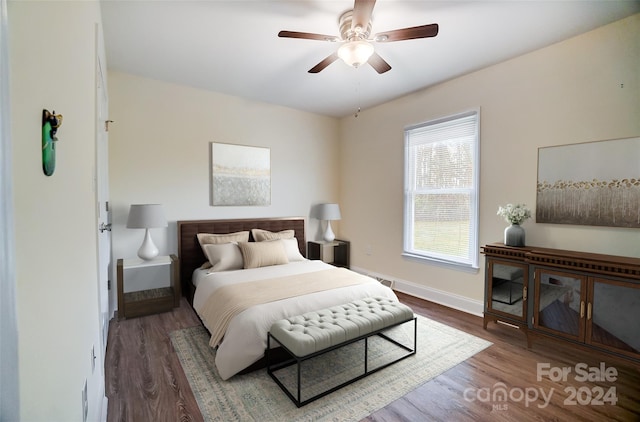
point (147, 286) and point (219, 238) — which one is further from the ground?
point (219, 238)

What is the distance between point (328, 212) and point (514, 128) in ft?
9.12

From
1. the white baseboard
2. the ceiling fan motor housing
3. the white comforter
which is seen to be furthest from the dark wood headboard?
the ceiling fan motor housing

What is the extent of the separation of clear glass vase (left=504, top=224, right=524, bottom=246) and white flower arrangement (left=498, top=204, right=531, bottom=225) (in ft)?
0.18

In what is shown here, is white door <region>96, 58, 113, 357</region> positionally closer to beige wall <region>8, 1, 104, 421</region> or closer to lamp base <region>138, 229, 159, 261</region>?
lamp base <region>138, 229, 159, 261</region>

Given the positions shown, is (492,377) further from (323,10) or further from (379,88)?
(379,88)

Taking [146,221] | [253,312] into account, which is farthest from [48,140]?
[146,221]

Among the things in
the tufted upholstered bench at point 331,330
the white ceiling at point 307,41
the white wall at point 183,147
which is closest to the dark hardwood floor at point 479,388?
the tufted upholstered bench at point 331,330

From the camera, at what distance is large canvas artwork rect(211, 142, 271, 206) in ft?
13.7

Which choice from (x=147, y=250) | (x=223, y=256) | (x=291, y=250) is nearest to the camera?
(x=147, y=250)

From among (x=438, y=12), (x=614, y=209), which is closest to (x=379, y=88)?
(x=438, y=12)

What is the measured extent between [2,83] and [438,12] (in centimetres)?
269

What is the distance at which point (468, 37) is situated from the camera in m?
2.69

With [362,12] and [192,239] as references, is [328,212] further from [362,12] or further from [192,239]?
[362,12]

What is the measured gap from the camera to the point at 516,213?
290 cm
